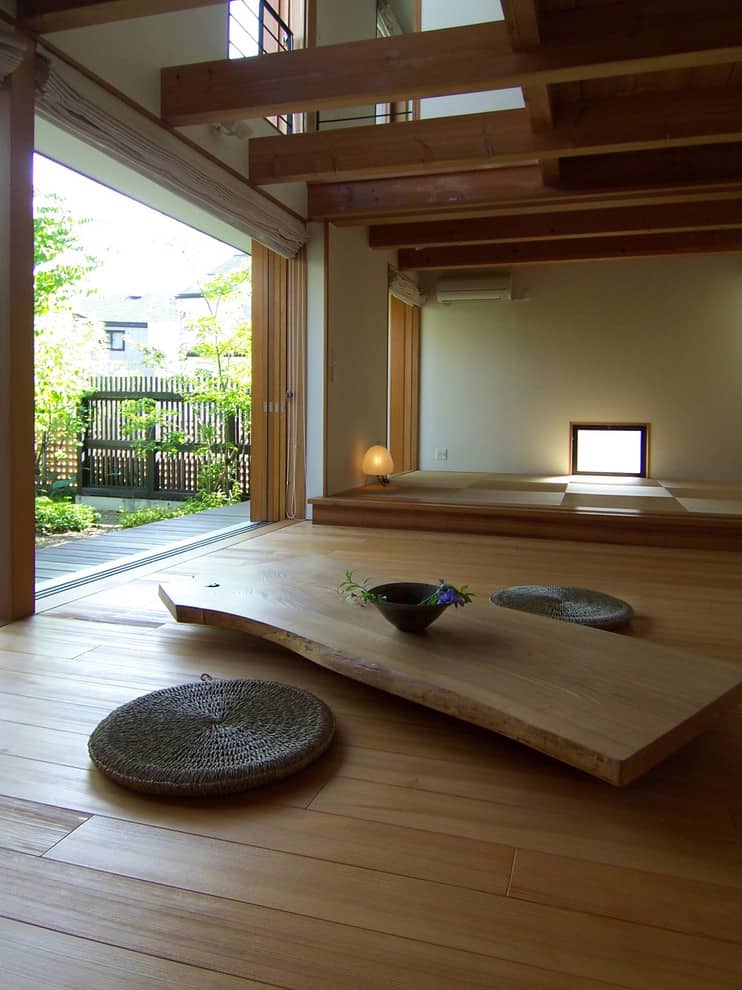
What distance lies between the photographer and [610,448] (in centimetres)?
766

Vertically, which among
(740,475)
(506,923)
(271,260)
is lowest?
(506,923)

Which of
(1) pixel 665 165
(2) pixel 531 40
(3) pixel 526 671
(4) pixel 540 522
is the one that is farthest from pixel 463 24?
(3) pixel 526 671

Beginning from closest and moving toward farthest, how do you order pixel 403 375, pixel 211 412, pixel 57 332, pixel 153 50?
pixel 153 50, pixel 57 332, pixel 403 375, pixel 211 412

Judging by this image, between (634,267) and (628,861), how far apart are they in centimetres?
709

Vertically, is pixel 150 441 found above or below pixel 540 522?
above

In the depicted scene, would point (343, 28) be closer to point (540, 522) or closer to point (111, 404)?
point (540, 522)

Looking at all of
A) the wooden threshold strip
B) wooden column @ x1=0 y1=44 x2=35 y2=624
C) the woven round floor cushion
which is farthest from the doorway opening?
the woven round floor cushion

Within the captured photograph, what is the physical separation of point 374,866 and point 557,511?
3.86m

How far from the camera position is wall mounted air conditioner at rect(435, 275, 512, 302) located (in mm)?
7582

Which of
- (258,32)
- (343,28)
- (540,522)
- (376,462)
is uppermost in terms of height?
(343,28)

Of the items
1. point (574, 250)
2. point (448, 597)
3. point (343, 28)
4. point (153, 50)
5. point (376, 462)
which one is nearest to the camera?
point (448, 597)

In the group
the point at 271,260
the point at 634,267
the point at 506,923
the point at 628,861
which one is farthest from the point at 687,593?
the point at 634,267

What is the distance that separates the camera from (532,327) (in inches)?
306

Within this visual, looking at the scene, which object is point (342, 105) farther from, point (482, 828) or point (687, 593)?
point (482, 828)
